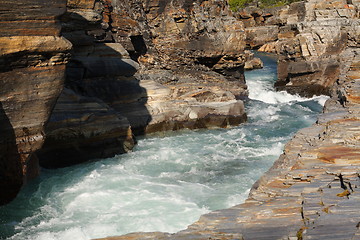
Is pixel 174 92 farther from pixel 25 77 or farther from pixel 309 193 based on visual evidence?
pixel 309 193

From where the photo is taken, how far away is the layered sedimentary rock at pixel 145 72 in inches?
625

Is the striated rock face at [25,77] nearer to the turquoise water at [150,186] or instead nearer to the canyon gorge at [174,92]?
the canyon gorge at [174,92]

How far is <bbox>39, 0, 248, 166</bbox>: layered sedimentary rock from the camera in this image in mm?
15875

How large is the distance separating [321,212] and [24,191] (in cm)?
949

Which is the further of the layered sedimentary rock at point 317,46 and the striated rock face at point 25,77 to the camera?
the layered sedimentary rock at point 317,46

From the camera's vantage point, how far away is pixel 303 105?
1006 inches

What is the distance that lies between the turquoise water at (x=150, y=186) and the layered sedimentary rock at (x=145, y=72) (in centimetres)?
79

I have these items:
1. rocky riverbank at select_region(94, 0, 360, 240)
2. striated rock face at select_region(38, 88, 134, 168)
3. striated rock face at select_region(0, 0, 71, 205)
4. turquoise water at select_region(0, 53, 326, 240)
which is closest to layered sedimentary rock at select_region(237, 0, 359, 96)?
turquoise water at select_region(0, 53, 326, 240)

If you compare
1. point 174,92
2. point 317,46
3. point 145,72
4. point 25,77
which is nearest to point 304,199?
point 25,77

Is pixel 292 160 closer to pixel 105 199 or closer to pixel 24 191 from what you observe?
pixel 105 199

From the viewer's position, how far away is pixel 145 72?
23.9m

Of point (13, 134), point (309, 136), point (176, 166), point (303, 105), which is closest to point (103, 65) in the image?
point (176, 166)

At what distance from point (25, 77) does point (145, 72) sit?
1247 cm

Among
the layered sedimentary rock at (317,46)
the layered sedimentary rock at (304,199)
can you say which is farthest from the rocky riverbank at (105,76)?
the layered sedimentary rock at (304,199)
